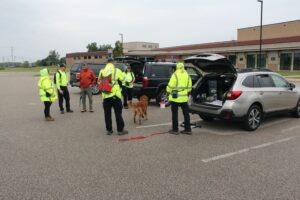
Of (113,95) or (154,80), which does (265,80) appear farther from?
(154,80)

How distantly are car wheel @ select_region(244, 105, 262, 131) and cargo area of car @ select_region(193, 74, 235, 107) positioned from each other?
0.92 m

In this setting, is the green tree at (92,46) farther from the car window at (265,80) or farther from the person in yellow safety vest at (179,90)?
the person in yellow safety vest at (179,90)

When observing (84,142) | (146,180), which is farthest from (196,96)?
(146,180)

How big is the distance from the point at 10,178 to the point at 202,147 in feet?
12.1

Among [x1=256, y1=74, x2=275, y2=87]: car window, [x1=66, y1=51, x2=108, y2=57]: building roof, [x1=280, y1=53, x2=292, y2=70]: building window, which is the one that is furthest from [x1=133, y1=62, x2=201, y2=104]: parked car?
[x1=66, y1=51, x2=108, y2=57]: building roof

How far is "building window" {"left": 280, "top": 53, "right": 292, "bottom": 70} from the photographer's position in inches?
1586

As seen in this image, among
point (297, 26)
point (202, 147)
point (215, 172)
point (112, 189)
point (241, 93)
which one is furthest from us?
point (297, 26)

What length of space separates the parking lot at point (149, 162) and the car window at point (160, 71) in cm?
365

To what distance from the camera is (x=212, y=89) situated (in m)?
8.16

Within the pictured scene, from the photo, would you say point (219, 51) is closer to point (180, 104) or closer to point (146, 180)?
point (180, 104)

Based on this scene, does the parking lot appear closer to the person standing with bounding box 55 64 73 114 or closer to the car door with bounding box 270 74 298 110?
the car door with bounding box 270 74 298 110

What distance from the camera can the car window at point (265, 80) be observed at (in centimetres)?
754

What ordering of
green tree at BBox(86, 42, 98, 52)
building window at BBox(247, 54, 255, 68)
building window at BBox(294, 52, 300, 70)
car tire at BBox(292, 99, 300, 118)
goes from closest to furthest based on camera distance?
car tire at BBox(292, 99, 300, 118)
building window at BBox(294, 52, 300, 70)
building window at BBox(247, 54, 255, 68)
green tree at BBox(86, 42, 98, 52)

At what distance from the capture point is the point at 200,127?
302 inches
